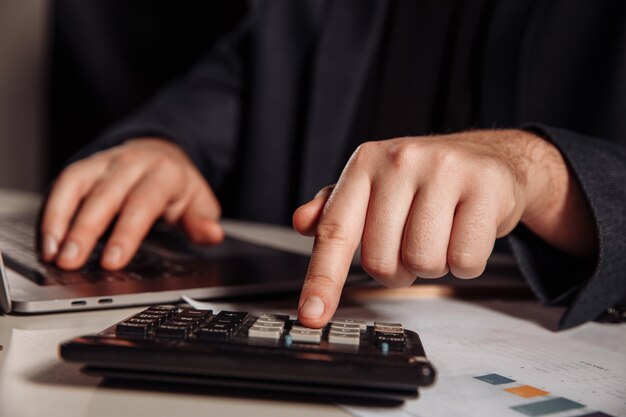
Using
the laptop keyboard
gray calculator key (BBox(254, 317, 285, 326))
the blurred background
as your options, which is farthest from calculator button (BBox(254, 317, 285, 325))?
the blurred background

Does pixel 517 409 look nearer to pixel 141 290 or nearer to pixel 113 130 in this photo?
pixel 141 290

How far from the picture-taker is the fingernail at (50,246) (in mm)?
630

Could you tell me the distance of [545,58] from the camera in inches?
40.0

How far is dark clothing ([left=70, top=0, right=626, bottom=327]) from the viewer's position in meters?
0.97

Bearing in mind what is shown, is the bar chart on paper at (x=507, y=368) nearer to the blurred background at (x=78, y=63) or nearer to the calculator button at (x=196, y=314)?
the calculator button at (x=196, y=314)

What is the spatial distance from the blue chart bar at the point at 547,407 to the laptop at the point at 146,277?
0.92 feet

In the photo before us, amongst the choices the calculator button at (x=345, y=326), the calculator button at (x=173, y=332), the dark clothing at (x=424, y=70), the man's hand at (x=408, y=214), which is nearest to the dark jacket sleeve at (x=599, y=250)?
the man's hand at (x=408, y=214)

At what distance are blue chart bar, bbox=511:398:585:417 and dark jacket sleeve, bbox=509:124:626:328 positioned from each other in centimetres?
20

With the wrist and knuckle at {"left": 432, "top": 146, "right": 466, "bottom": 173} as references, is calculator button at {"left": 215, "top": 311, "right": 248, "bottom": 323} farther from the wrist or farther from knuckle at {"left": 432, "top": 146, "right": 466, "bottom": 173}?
the wrist

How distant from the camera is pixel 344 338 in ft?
1.19

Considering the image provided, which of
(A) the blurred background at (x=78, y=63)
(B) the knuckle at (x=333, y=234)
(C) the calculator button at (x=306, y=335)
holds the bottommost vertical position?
(A) the blurred background at (x=78, y=63)

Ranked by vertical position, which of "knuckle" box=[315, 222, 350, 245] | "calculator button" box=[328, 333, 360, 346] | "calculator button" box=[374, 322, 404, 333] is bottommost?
"calculator button" box=[374, 322, 404, 333]

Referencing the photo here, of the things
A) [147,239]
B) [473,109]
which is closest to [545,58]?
[473,109]

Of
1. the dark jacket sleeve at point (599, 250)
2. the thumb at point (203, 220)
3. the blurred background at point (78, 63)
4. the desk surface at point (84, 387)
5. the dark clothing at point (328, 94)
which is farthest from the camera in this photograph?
the blurred background at point (78, 63)
